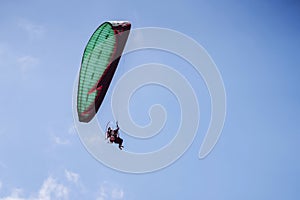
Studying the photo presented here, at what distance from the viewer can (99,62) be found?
15.3 metres

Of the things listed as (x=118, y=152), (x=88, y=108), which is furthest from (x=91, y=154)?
(x=88, y=108)

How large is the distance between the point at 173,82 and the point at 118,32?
177 inches

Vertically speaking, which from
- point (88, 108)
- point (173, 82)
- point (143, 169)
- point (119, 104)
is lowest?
point (143, 169)

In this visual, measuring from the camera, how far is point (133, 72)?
1803 centimetres

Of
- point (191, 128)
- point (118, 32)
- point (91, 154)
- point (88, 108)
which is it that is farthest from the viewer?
point (191, 128)

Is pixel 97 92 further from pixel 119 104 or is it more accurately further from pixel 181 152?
pixel 181 152

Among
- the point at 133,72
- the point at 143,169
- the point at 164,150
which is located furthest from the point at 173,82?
the point at 143,169

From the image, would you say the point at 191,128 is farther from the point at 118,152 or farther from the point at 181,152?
the point at 118,152

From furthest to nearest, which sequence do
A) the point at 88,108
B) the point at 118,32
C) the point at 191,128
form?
the point at 191,128 → the point at 88,108 → the point at 118,32

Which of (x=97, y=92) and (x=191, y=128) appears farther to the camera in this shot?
(x=191, y=128)

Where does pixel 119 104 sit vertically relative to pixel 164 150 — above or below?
above

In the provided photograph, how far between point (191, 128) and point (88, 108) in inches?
222

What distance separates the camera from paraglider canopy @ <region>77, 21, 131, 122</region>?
589 inches

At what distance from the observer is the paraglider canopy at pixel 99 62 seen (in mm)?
14969
